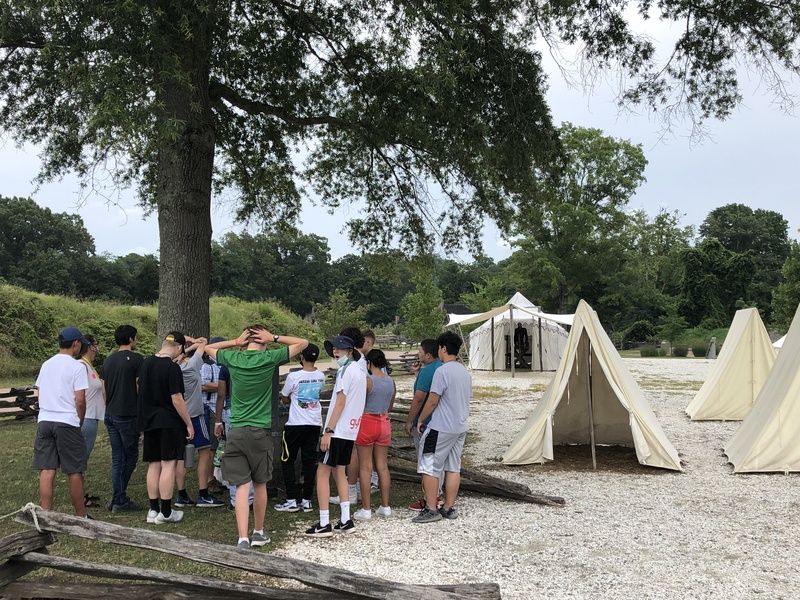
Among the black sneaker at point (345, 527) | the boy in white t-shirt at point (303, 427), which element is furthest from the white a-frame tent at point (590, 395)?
the black sneaker at point (345, 527)

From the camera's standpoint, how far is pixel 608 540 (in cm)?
555

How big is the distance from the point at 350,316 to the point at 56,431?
3038 cm

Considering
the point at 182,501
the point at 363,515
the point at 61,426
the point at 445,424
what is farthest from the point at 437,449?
the point at 61,426

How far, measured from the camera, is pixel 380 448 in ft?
21.0

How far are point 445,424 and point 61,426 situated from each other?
3.56 meters

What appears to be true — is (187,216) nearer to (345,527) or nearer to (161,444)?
(161,444)

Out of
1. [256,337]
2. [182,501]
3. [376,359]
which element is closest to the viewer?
[256,337]

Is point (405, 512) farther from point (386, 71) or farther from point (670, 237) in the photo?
point (670, 237)

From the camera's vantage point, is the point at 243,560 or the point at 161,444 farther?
the point at 161,444

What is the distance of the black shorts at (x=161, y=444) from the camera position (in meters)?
5.77

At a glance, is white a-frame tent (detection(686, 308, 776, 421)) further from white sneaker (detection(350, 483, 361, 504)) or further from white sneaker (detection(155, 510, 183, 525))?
white sneaker (detection(155, 510, 183, 525))

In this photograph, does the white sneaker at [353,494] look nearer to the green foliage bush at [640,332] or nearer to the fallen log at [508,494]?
the fallen log at [508,494]

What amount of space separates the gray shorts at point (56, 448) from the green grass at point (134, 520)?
2.02 ft

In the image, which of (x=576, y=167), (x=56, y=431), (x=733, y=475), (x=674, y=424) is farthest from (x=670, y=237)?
(x=56, y=431)
